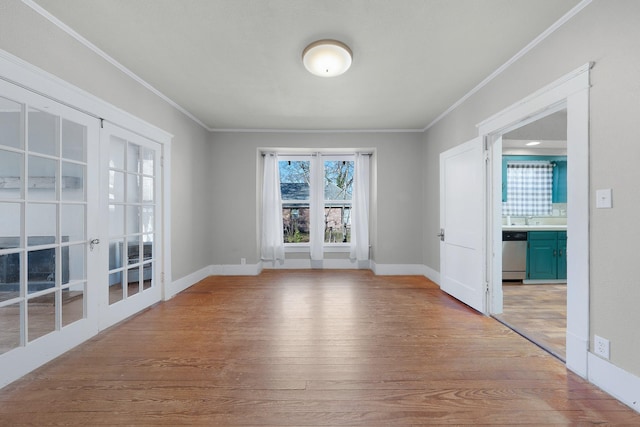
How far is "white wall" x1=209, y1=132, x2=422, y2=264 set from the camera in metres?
5.04

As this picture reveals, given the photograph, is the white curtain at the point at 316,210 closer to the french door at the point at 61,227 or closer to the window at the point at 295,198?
the window at the point at 295,198

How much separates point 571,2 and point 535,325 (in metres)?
2.81

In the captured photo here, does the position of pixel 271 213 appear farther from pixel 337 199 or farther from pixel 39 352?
pixel 39 352

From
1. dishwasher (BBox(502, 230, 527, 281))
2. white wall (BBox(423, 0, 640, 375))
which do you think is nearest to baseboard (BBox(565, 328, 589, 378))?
white wall (BBox(423, 0, 640, 375))

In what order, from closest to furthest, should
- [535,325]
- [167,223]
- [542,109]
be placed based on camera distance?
[542,109], [535,325], [167,223]

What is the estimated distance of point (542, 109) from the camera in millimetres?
2314

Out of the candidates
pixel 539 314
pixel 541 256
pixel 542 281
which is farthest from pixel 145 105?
pixel 542 281

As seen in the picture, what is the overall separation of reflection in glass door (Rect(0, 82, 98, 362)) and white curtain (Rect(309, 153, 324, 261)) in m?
3.51

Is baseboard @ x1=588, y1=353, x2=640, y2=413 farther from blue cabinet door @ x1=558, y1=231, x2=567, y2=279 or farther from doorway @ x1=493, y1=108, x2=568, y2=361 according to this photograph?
blue cabinet door @ x1=558, y1=231, x2=567, y2=279

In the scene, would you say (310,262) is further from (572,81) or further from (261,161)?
(572,81)

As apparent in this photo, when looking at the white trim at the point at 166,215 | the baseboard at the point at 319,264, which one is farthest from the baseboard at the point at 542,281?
the white trim at the point at 166,215

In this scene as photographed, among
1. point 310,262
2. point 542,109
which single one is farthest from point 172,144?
point 542,109

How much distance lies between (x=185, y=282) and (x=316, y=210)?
2.60 meters

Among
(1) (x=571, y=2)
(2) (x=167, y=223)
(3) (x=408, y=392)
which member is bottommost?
(3) (x=408, y=392)
